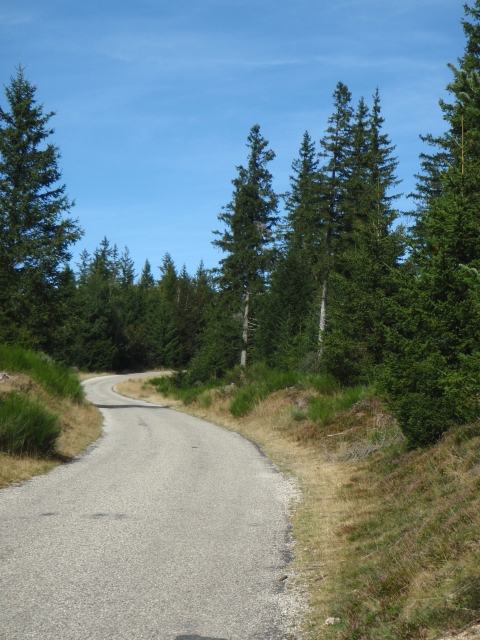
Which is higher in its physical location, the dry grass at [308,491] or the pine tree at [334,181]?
the pine tree at [334,181]

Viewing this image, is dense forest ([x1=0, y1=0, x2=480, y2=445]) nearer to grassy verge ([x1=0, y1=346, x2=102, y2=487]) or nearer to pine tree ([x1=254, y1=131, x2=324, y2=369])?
pine tree ([x1=254, y1=131, x2=324, y2=369])

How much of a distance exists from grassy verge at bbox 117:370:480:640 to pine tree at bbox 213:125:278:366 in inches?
960

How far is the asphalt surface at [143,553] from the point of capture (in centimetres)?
441

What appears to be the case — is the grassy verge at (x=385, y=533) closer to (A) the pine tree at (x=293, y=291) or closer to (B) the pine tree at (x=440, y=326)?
(B) the pine tree at (x=440, y=326)

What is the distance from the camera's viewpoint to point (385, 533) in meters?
6.31

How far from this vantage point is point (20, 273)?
86.3 ft

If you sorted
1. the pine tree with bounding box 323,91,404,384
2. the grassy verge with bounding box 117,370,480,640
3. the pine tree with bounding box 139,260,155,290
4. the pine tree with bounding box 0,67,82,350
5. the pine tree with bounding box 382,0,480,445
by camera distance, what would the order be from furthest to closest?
the pine tree with bounding box 139,260,155,290
the pine tree with bounding box 0,67,82,350
the pine tree with bounding box 323,91,404,384
the pine tree with bounding box 382,0,480,445
the grassy verge with bounding box 117,370,480,640

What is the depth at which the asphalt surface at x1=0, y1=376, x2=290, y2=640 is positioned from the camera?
4.41 meters

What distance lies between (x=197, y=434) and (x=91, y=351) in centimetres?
5776


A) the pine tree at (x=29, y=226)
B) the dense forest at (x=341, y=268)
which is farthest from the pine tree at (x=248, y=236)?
the pine tree at (x=29, y=226)

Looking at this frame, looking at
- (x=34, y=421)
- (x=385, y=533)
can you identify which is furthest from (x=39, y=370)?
(x=385, y=533)

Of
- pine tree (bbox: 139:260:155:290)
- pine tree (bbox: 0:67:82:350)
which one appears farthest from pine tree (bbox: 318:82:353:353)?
pine tree (bbox: 139:260:155:290)

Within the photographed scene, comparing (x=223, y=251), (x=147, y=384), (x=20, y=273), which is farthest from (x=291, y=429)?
(x=147, y=384)

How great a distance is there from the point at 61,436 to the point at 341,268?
20.9 m
